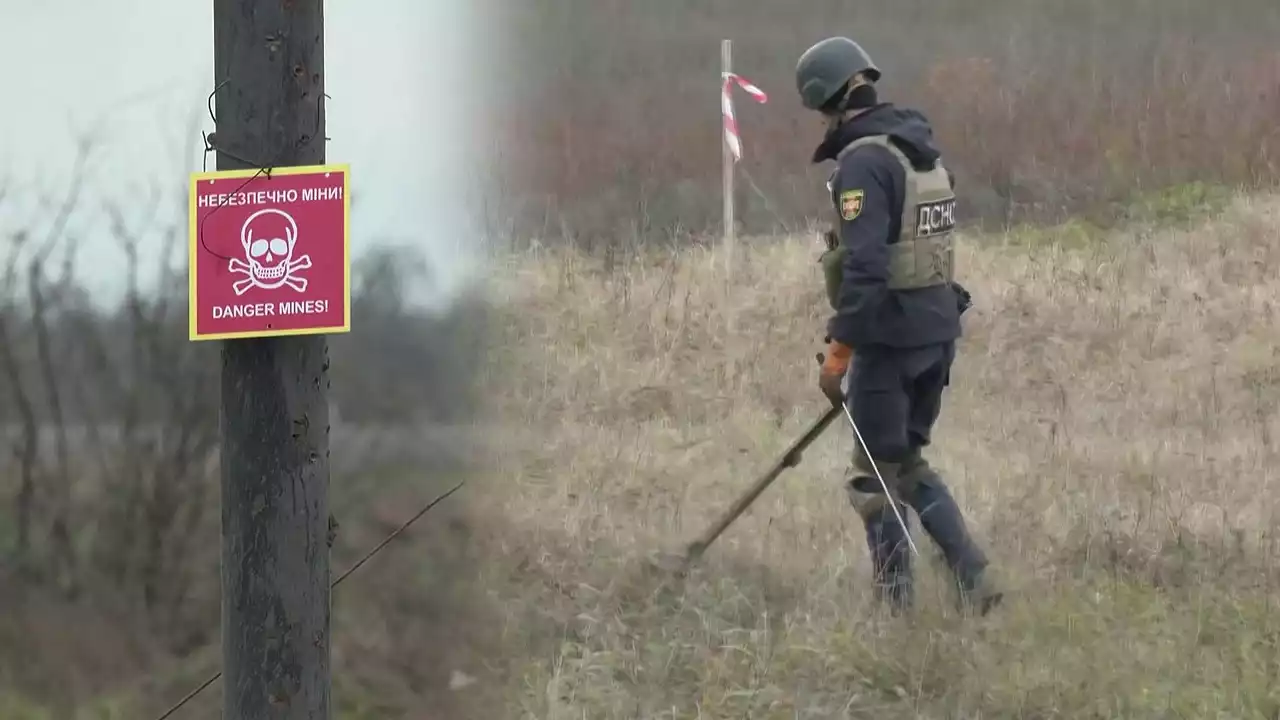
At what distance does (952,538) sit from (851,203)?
3.31ft

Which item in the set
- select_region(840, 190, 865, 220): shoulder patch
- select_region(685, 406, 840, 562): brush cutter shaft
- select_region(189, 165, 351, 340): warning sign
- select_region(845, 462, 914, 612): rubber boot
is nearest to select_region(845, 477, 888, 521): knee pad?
select_region(845, 462, 914, 612): rubber boot

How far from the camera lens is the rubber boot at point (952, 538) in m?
3.92

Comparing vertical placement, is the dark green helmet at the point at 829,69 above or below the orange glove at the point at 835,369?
above

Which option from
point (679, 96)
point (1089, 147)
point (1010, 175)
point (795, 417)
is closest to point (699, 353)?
point (795, 417)

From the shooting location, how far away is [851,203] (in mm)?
3787

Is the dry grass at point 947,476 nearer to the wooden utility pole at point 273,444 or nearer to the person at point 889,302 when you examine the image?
the person at point 889,302

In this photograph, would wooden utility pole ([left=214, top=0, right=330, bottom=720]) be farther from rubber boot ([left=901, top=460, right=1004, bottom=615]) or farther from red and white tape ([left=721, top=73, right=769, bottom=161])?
red and white tape ([left=721, top=73, right=769, bottom=161])

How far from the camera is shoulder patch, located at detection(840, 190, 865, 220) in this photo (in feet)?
12.4

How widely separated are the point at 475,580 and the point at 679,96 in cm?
538

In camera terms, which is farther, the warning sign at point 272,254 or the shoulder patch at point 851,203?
the shoulder patch at point 851,203

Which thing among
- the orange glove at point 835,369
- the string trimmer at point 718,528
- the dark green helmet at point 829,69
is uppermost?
the dark green helmet at point 829,69

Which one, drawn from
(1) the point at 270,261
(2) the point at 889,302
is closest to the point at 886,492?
(2) the point at 889,302

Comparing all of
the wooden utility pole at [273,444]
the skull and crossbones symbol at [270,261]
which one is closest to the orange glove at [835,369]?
the wooden utility pole at [273,444]

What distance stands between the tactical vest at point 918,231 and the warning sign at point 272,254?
5.91 ft
